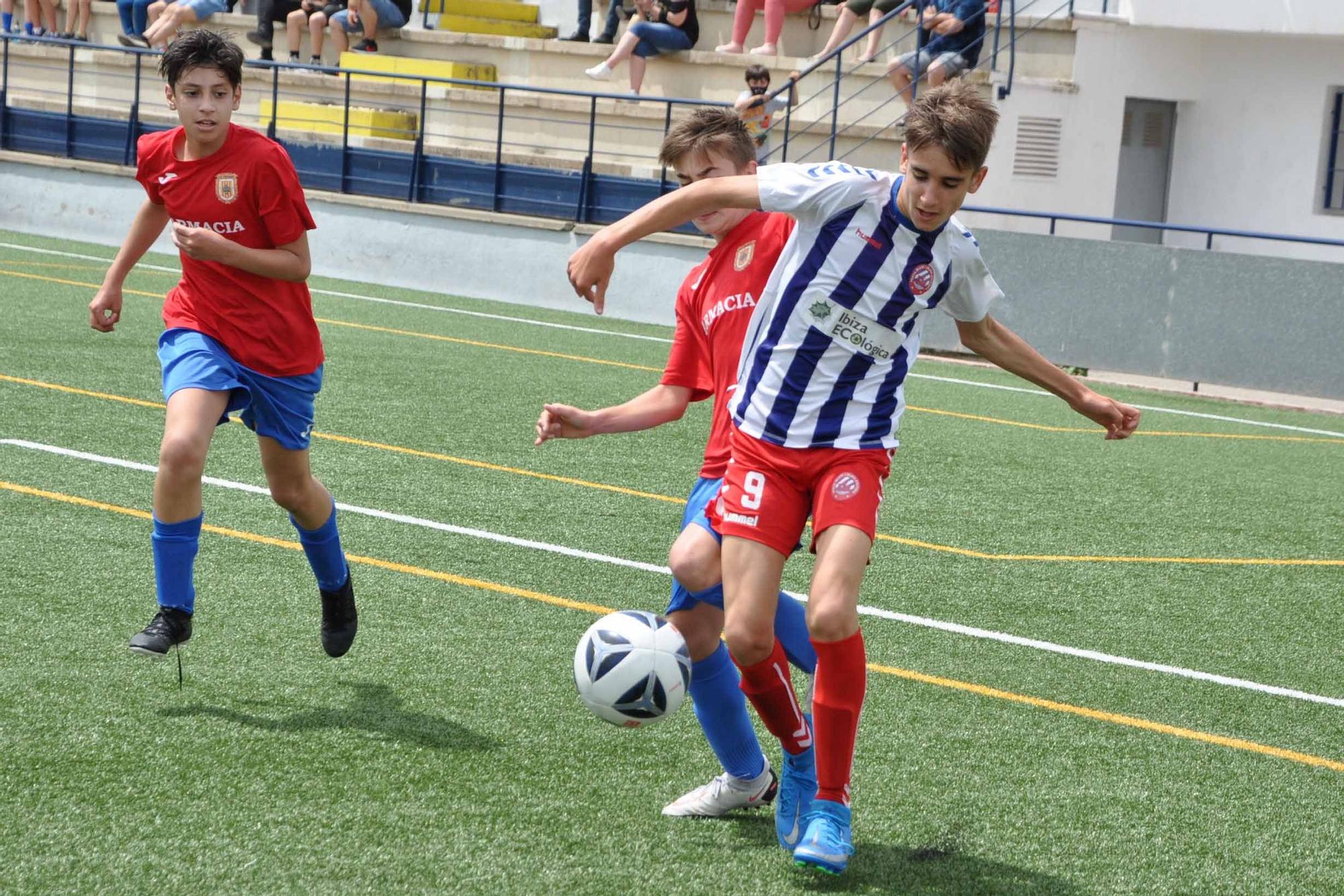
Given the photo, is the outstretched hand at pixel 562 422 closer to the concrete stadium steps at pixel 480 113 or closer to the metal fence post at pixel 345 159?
the concrete stadium steps at pixel 480 113

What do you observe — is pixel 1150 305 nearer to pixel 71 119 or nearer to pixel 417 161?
pixel 417 161

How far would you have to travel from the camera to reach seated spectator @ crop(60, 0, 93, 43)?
75.5ft

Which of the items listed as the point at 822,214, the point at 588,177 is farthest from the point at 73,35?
the point at 822,214

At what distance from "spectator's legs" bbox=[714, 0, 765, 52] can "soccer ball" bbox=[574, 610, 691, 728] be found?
1594 centimetres

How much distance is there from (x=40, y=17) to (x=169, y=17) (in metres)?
3.39

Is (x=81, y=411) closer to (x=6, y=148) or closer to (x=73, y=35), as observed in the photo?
(x=6, y=148)

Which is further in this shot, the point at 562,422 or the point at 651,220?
the point at 562,422

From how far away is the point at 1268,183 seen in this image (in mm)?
17875

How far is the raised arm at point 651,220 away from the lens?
337 cm

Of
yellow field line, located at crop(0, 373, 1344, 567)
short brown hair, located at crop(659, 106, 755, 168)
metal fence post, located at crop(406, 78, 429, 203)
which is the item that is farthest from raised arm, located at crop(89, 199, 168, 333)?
metal fence post, located at crop(406, 78, 429, 203)

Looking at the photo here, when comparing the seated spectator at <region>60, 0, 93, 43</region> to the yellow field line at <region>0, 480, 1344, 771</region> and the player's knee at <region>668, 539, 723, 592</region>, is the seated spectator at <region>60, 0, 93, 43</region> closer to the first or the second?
the yellow field line at <region>0, 480, 1344, 771</region>

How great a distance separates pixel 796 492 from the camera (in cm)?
371

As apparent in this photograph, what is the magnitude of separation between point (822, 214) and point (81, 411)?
6.20m

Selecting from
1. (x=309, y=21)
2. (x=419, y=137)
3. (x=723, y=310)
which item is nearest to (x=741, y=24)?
(x=419, y=137)
